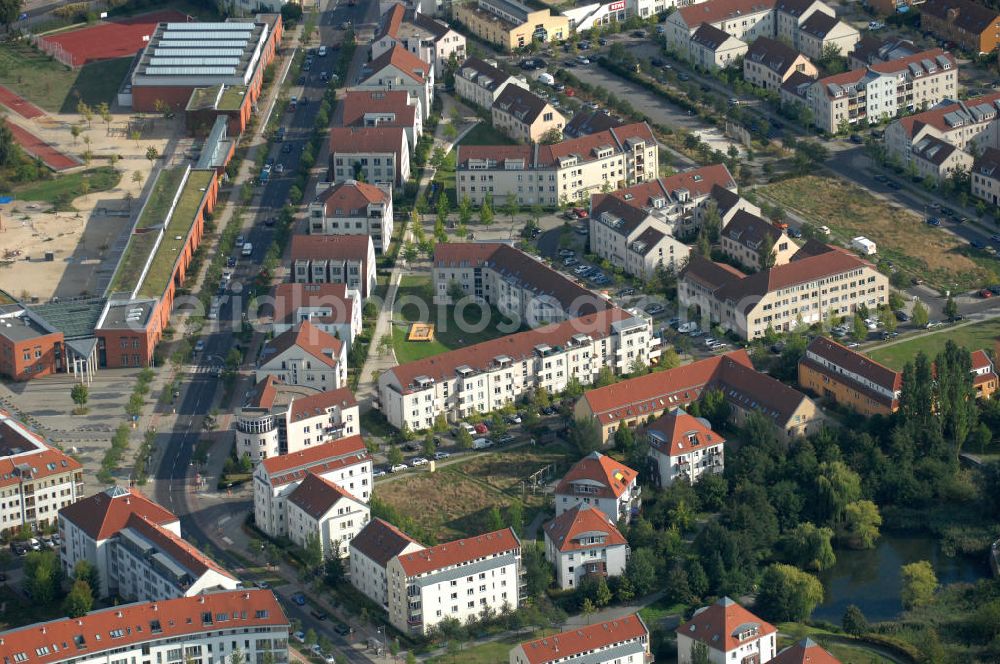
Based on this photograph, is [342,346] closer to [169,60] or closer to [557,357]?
[557,357]

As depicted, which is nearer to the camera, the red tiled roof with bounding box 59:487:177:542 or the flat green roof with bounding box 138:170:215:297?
the red tiled roof with bounding box 59:487:177:542

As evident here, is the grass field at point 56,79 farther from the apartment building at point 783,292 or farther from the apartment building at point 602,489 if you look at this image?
the apartment building at point 602,489

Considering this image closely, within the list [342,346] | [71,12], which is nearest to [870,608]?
[342,346]

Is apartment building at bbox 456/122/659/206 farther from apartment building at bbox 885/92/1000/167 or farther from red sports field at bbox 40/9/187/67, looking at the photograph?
red sports field at bbox 40/9/187/67

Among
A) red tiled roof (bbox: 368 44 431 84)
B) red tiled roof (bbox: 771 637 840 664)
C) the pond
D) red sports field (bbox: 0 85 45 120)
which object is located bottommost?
the pond

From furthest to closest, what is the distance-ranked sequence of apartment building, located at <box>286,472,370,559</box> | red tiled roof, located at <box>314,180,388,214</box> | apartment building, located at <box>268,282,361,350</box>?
red tiled roof, located at <box>314,180,388,214</box> → apartment building, located at <box>268,282,361,350</box> → apartment building, located at <box>286,472,370,559</box>

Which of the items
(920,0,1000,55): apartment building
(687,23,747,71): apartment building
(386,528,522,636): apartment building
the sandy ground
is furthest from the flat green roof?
(920,0,1000,55): apartment building

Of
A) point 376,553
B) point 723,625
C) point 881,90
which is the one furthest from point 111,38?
point 723,625
